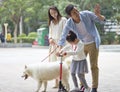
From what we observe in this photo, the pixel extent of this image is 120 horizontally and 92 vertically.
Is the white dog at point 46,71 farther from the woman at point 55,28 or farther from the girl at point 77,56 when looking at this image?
the woman at point 55,28

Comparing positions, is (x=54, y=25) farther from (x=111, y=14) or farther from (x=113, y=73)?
(x=111, y=14)

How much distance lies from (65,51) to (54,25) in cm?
131

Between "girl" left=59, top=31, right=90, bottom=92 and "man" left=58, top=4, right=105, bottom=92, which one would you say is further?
"girl" left=59, top=31, right=90, bottom=92

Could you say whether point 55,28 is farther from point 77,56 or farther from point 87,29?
point 87,29

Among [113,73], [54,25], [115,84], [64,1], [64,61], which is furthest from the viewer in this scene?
[64,1]

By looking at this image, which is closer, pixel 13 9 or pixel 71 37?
pixel 71 37

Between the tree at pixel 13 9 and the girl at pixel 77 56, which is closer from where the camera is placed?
the girl at pixel 77 56

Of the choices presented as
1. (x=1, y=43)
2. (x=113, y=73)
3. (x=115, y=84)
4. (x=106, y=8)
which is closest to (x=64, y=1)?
(x=106, y=8)

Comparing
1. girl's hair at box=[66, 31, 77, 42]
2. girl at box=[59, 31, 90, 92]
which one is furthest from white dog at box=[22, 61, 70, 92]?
girl's hair at box=[66, 31, 77, 42]

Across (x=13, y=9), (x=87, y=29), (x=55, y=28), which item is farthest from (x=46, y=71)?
(x=13, y=9)

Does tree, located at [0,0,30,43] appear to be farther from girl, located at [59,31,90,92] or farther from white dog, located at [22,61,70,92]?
girl, located at [59,31,90,92]

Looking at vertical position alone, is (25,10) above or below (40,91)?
above

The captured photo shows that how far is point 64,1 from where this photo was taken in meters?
31.2

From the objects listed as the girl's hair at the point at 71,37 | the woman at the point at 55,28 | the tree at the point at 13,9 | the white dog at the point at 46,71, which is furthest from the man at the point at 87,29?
the tree at the point at 13,9
